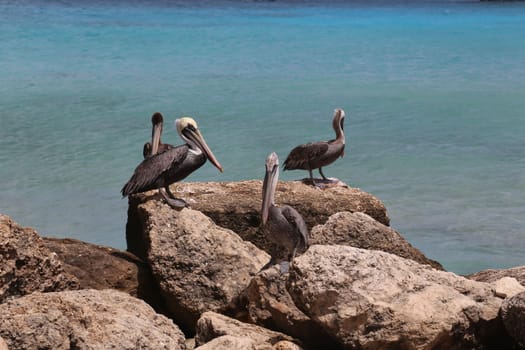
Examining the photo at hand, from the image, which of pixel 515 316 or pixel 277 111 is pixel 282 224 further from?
pixel 277 111


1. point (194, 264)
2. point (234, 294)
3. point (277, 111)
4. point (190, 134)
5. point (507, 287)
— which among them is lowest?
point (277, 111)

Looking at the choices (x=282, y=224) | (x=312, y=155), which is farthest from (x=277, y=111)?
(x=282, y=224)

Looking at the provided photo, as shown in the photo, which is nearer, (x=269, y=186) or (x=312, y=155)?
(x=269, y=186)

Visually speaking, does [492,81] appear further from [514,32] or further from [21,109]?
[514,32]

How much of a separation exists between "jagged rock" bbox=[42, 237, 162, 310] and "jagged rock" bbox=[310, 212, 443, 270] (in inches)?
41.0

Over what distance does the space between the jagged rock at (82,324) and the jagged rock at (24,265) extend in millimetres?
496

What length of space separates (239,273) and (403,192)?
6634 mm

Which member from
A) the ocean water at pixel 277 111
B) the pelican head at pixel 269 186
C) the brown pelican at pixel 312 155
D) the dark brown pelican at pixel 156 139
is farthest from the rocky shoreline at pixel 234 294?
the ocean water at pixel 277 111

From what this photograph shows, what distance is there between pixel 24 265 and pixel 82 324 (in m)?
1.01

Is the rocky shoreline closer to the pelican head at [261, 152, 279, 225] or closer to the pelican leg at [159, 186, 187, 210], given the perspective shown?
the pelican leg at [159, 186, 187, 210]

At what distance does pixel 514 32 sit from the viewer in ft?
116

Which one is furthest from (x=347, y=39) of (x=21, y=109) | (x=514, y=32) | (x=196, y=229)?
(x=196, y=229)

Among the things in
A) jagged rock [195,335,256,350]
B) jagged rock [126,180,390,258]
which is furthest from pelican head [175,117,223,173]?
jagged rock [195,335,256,350]

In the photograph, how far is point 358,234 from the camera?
20.3 ft
